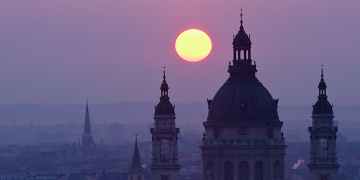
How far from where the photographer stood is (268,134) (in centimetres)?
14000

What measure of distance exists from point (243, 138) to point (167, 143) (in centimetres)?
754

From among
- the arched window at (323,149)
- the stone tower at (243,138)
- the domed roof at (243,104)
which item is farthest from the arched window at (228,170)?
the arched window at (323,149)

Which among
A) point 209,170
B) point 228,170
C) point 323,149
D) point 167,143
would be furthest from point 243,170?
point 323,149

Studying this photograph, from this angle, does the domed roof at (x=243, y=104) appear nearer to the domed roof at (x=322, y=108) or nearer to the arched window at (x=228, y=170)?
the domed roof at (x=322, y=108)

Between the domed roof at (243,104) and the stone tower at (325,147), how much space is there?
4100 mm

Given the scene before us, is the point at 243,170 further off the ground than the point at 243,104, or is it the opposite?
the point at 243,104

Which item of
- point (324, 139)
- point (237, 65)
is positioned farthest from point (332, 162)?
point (237, 65)

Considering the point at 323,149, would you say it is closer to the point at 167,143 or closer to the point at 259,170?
the point at 259,170

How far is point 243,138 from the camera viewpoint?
139500 millimetres

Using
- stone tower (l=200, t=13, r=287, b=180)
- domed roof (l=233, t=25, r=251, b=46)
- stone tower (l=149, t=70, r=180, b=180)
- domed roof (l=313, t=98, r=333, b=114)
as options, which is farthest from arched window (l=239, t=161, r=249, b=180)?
domed roof (l=233, t=25, r=251, b=46)

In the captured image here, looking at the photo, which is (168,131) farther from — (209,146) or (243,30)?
(243,30)

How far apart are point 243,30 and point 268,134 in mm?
11507

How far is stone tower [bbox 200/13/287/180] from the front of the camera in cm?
13925

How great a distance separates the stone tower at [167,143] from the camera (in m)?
140
